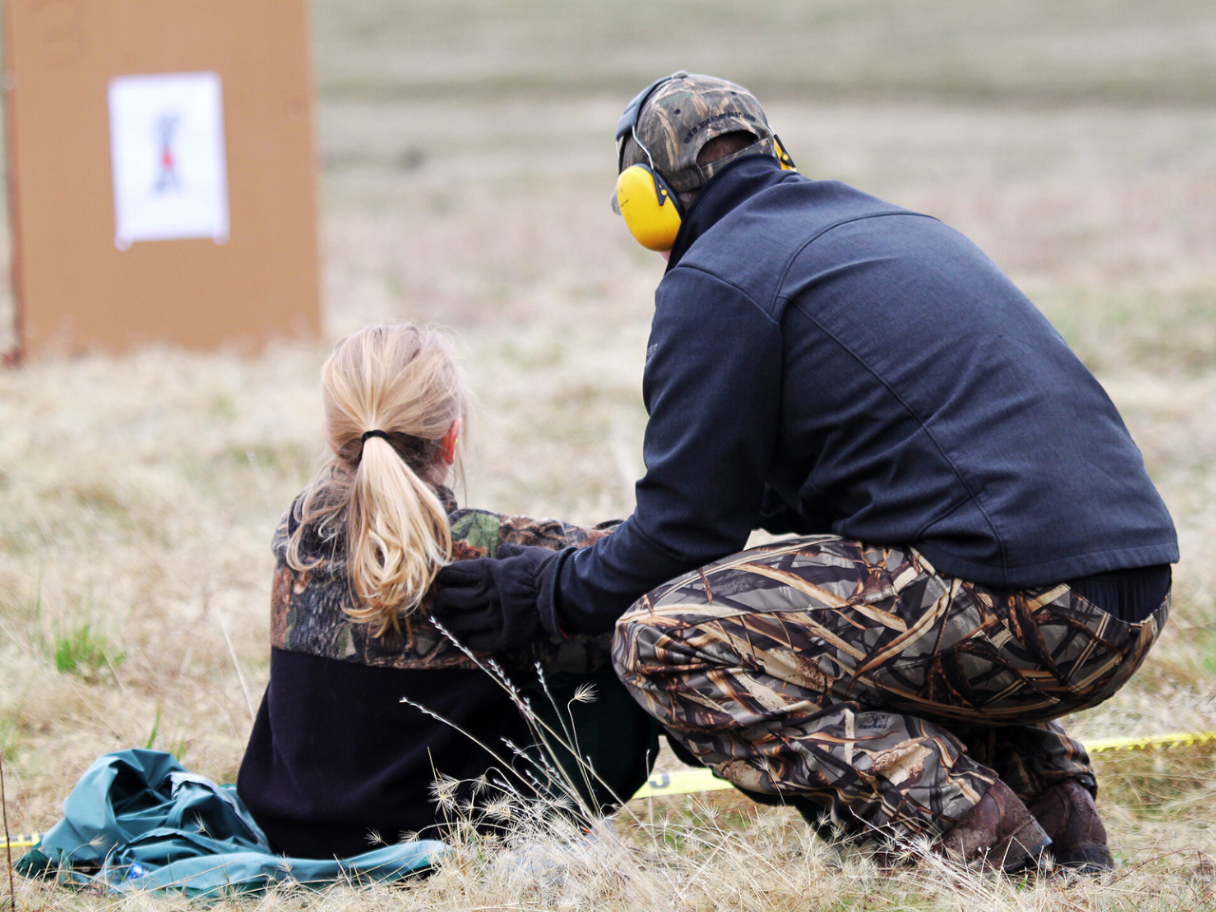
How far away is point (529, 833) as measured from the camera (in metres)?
2.36

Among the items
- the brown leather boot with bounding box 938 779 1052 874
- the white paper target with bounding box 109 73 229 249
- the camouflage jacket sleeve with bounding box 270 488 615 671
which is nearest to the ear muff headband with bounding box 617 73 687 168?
the camouflage jacket sleeve with bounding box 270 488 615 671

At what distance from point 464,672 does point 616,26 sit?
46239 millimetres

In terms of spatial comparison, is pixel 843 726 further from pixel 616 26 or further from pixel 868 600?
pixel 616 26

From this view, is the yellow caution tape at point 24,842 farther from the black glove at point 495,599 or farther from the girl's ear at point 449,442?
the girl's ear at point 449,442

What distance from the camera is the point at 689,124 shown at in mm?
2465

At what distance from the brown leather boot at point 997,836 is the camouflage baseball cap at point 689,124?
4.37 ft

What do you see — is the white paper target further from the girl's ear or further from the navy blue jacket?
the navy blue jacket

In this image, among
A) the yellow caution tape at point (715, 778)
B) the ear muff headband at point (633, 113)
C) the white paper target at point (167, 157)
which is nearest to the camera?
the ear muff headband at point (633, 113)

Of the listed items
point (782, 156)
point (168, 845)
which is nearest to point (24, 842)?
point (168, 845)

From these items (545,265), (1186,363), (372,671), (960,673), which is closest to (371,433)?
(372,671)

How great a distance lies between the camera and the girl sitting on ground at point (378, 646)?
2496mm

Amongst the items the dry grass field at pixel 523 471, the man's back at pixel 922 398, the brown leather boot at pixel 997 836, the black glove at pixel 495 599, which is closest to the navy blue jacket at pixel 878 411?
the man's back at pixel 922 398

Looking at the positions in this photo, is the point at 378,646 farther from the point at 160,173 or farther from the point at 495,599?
the point at 160,173

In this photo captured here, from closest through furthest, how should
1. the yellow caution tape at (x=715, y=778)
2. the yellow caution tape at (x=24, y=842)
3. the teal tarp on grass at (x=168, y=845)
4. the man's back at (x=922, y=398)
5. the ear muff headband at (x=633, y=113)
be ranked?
the man's back at (x=922, y=398) < the teal tarp on grass at (x=168, y=845) < the ear muff headband at (x=633, y=113) < the yellow caution tape at (x=24, y=842) < the yellow caution tape at (x=715, y=778)
